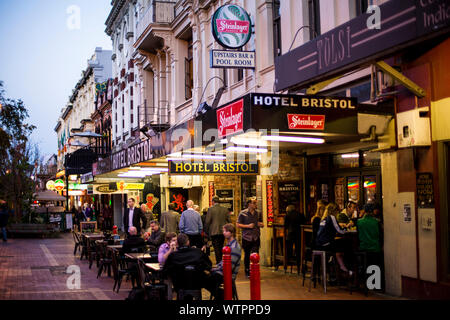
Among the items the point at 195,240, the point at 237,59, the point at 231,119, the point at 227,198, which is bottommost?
the point at 195,240

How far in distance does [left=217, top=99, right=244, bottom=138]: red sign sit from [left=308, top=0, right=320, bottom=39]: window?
413cm

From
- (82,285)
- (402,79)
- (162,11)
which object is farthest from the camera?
(162,11)

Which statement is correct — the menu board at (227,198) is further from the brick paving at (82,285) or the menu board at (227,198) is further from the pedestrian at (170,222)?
the brick paving at (82,285)

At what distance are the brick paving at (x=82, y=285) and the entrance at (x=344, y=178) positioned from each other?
7.66 ft

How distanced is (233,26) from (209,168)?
4.03 metres

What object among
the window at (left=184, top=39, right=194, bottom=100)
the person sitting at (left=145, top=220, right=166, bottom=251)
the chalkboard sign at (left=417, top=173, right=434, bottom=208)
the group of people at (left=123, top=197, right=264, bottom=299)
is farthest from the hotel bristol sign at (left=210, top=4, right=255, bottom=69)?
the window at (left=184, top=39, right=194, bottom=100)

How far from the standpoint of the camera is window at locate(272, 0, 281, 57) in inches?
688

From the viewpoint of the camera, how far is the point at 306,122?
11.1 m

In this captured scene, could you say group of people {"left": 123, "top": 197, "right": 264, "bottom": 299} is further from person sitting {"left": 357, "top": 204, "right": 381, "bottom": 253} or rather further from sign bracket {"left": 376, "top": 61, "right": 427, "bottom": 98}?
sign bracket {"left": 376, "top": 61, "right": 427, "bottom": 98}

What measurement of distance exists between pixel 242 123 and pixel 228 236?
2.12 meters

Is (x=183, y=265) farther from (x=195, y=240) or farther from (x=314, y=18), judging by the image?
(x=314, y=18)

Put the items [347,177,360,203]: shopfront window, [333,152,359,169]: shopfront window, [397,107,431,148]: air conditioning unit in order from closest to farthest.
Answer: [397,107,431,148]: air conditioning unit, [347,177,360,203]: shopfront window, [333,152,359,169]: shopfront window

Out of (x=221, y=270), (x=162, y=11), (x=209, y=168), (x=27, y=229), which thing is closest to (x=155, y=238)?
(x=209, y=168)
